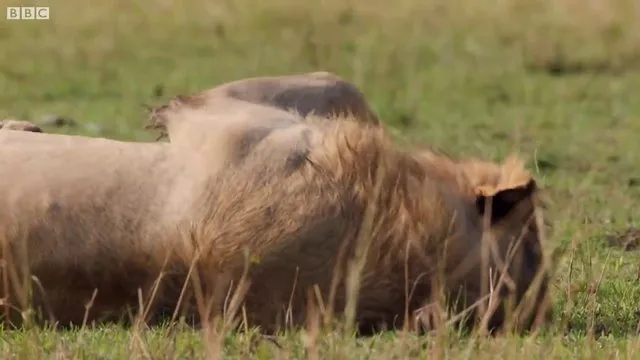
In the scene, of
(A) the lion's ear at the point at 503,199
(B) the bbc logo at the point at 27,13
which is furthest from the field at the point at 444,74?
(A) the lion's ear at the point at 503,199

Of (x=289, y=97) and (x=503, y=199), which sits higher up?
(x=289, y=97)

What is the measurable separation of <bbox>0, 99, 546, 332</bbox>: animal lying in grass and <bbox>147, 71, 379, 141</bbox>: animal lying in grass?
47 cm

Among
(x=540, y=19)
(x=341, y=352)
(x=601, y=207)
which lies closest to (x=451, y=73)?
(x=540, y=19)

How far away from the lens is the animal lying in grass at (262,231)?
4.05 m

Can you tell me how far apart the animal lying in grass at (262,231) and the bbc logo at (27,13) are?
7029 mm

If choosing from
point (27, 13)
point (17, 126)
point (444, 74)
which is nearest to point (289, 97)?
point (17, 126)

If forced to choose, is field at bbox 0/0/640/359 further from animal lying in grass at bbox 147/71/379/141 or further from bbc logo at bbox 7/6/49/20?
animal lying in grass at bbox 147/71/379/141

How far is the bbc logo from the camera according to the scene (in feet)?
36.4

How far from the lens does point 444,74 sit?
1035 cm

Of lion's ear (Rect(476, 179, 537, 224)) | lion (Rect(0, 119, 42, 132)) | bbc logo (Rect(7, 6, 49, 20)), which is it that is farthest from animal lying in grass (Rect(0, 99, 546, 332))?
bbc logo (Rect(7, 6, 49, 20))

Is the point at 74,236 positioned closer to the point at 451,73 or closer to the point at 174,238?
the point at 174,238

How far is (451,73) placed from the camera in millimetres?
10375

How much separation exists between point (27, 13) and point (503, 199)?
7.65 m

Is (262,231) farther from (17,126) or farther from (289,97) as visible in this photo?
(17,126)
